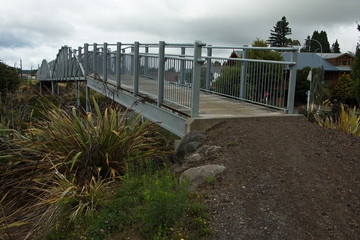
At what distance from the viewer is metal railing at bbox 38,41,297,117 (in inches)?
286

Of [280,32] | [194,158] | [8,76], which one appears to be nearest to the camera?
[194,158]

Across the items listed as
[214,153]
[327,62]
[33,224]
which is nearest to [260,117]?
[214,153]

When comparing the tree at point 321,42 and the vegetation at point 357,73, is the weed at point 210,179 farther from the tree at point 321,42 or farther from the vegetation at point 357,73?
the tree at point 321,42

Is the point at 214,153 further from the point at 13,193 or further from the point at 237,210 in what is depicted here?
the point at 13,193

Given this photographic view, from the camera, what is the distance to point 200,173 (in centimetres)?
494

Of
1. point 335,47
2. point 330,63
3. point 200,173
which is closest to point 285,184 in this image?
point 200,173

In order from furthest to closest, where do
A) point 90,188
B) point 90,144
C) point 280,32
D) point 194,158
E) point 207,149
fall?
point 280,32 < point 90,144 < point 207,149 < point 194,158 < point 90,188

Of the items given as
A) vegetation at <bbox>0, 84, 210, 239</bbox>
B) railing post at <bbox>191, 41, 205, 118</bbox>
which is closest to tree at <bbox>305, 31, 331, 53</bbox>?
railing post at <bbox>191, 41, 205, 118</bbox>

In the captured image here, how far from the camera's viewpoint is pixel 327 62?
2163 inches

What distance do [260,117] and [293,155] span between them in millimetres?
1833

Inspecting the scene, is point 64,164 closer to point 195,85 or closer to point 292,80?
point 195,85

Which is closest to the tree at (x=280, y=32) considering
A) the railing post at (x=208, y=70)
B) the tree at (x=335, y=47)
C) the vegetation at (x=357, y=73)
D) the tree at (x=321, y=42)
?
the tree at (x=321, y=42)

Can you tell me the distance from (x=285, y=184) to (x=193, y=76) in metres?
2.93

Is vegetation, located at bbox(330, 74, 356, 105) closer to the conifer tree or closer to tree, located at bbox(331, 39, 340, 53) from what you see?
the conifer tree
